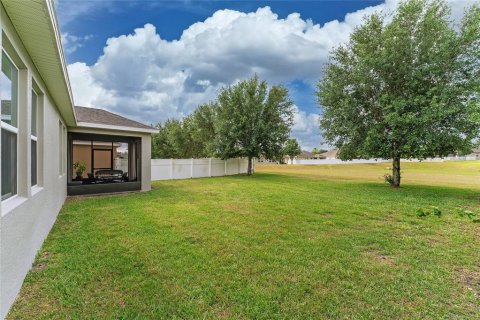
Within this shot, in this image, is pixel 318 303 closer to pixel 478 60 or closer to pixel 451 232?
pixel 451 232

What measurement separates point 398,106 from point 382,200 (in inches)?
179

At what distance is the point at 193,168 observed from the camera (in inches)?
829

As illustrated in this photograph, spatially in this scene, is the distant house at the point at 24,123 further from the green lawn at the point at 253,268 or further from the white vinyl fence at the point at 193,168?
the white vinyl fence at the point at 193,168

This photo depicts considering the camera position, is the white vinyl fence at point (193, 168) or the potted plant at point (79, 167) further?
the white vinyl fence at point (193, 168)

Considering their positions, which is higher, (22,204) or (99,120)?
(99,120)

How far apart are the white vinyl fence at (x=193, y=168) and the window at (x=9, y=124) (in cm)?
1487

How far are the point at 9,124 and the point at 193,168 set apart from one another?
17.9 m

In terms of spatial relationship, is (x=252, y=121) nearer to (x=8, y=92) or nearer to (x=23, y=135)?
(x=23, y=135)

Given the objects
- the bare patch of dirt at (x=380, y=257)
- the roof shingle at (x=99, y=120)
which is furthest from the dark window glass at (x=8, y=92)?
the roof shingle at (x=99, y=120)

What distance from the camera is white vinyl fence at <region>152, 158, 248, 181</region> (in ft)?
60.6

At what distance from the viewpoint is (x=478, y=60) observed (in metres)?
11.5

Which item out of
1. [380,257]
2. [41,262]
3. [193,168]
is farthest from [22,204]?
[193,168]

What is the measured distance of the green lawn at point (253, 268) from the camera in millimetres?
2908

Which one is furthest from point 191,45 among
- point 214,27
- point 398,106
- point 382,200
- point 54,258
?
point 54,258
